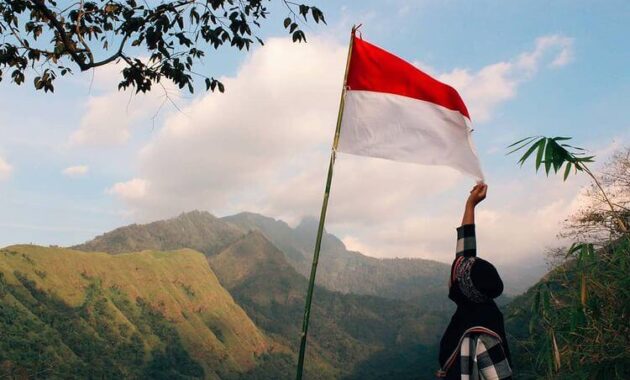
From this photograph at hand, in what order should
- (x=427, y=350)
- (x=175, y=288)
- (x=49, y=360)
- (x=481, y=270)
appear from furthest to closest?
(x=427, y=350)
(x=175, y=288)
(x=49, y=360)
(x=481, y=270)

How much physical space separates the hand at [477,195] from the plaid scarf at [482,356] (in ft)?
2.86

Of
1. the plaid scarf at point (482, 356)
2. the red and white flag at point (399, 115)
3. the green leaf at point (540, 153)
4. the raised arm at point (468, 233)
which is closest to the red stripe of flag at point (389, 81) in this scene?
the red and white flag at point (399, 115)

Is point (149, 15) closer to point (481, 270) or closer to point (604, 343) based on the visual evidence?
point (481, 270)

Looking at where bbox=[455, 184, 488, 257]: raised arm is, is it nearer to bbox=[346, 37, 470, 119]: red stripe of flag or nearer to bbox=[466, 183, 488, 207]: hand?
bbox=[466, 183, 488, 207]: hand

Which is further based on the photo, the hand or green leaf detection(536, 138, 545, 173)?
green leaf detection(536, 138, 545, 173)

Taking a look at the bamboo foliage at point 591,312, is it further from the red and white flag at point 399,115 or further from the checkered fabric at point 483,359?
the checkered fabric at point 483,359

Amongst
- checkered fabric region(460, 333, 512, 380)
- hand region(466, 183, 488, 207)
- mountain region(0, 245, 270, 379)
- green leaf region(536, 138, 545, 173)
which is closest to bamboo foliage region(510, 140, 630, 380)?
green leaf region(536, 138, 545, 173)

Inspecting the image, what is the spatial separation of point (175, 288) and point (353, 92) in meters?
155

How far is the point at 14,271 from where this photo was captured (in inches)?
4210

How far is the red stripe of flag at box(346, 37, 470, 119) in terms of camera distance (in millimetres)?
4918

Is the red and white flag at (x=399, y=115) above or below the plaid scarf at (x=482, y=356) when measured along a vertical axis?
above

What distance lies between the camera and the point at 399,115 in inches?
192

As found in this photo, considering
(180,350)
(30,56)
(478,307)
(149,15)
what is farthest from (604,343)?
(180,350)

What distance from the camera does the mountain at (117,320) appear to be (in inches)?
3723
